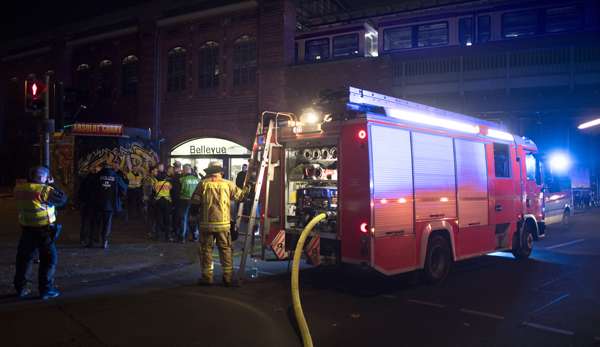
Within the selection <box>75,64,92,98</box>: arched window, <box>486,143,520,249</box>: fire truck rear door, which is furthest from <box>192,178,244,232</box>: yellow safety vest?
<box>75,64,92,98</box>: arched window

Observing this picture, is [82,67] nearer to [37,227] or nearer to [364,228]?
[37,227]

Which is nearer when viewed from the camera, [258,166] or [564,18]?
[258,166]

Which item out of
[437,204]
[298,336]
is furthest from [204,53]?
[298,336]

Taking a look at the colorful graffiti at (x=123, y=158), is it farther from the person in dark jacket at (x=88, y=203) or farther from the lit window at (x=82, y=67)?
the lit window at (x=82, y=67)

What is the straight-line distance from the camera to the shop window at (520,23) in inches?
709

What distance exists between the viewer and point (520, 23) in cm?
1812

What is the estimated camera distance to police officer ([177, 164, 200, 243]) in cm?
1104

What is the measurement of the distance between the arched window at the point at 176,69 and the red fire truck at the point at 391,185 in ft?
50.2

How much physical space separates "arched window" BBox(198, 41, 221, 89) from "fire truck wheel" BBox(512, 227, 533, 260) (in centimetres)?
1470

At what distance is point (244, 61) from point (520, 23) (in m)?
11.1

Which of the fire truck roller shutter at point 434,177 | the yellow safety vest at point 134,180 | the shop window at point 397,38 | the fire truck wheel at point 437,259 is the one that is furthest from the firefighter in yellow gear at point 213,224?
the shop window at point 397,38

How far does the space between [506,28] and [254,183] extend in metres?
15.0

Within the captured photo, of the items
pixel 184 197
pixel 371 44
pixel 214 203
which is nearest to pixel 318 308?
pixel 214 203

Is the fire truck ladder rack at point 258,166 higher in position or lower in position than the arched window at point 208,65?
lower
